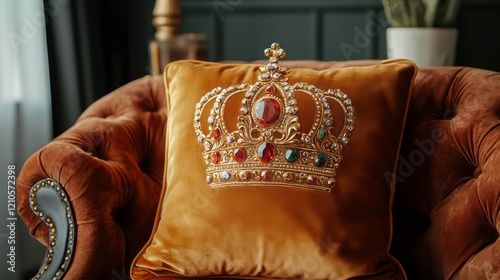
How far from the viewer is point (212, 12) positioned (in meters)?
2.15

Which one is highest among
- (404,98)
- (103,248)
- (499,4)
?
(499,4)

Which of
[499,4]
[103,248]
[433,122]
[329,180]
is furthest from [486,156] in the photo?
[499,4]

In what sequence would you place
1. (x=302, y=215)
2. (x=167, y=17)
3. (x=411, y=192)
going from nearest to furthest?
1. (x=302, y=215)
2. (x=411, y=192)
3. (x=167, y=17)

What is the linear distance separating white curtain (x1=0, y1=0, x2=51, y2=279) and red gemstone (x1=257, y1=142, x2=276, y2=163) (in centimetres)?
93

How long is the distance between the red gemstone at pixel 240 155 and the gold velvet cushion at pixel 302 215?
0.06 metres

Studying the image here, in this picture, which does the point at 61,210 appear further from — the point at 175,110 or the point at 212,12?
the point at 212,12

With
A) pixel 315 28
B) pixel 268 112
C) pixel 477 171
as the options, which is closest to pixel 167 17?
pixel 315 28

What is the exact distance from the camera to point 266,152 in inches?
44.0

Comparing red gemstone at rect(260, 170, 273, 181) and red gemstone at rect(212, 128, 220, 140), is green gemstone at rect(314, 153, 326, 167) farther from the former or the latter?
red gemstone at rect(212, 128, 220, 140)

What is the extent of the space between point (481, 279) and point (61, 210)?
767 millimetres

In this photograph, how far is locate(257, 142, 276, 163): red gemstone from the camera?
3.66ft

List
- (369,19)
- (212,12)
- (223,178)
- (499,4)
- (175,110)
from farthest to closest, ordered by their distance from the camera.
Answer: (212,12), (369,19), (499,4), (175,110), (223,178)

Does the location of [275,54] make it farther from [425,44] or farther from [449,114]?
[425,44]

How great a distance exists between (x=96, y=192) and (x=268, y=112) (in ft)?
1.21
